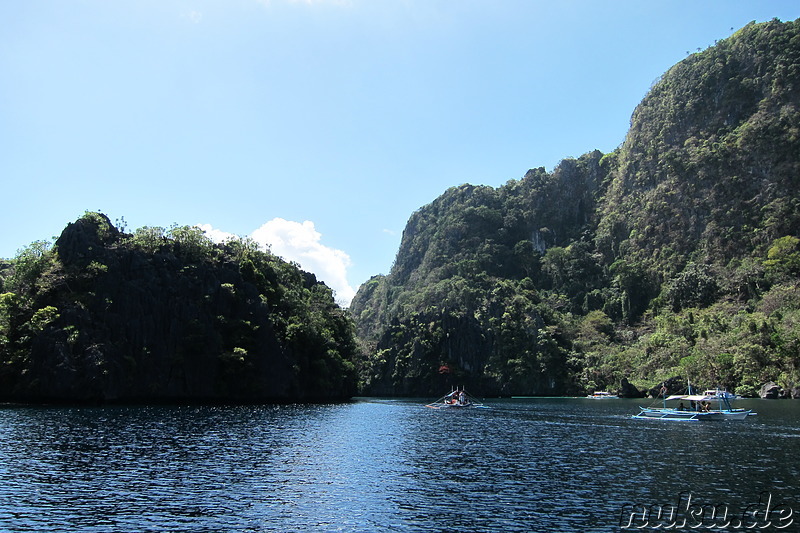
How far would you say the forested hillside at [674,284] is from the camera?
132875 millimetres

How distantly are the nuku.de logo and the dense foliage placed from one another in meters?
82.7

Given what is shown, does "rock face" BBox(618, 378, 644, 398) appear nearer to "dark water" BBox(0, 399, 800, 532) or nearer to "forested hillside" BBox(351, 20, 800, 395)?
"forested hillside" BBox(351, 20, 800, 395)

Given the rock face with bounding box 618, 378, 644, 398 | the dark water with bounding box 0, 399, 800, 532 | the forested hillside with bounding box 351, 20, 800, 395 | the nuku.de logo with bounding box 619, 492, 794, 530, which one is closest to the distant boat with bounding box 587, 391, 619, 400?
the rock face with bounding box 618, 378, 644, 398

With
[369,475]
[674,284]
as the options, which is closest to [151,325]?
[369,475]

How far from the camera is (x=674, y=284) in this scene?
507 ft

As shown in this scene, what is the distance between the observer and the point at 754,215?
517 feet

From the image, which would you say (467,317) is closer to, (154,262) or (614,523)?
(154,262)

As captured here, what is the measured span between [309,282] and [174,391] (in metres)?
68.0

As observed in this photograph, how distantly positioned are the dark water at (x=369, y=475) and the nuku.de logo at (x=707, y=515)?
0.62m

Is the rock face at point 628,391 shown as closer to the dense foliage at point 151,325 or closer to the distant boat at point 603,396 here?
the distant boat at point 603,396

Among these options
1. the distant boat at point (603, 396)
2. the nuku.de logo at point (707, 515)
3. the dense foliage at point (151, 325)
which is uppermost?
the dense foliage at point (151, 325)

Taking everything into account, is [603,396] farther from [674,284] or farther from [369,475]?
[369,475]

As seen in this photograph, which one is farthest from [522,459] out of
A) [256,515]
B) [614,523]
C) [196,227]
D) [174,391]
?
[196,227]

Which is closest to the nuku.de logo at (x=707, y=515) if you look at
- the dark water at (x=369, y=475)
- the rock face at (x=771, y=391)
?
the dark water at (x=369, y=475)
